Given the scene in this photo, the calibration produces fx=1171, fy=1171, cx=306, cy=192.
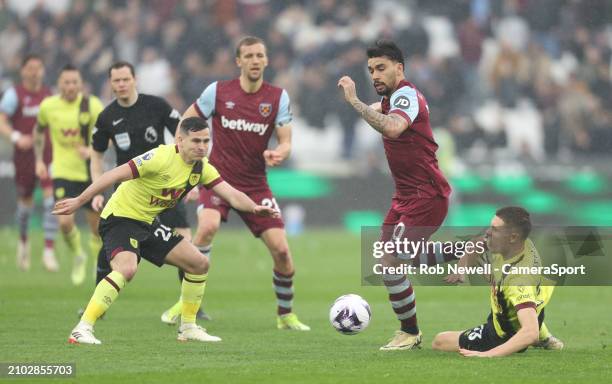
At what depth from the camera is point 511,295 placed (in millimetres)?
8383

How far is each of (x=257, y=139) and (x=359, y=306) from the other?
8.49ft

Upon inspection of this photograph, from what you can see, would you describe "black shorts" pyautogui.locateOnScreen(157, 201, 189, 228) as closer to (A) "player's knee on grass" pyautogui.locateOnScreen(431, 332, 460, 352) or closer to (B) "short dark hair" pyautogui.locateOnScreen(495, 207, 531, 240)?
(A) "player's knee on grass" pyautogui.locateOnScreen(431, 332, 460, 352)

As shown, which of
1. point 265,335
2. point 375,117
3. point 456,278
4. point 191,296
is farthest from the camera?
point 265,335

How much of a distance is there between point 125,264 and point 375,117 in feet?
7.71

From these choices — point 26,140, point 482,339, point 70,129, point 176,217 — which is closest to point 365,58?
point 26,140

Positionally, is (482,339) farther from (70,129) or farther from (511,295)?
(70,129)

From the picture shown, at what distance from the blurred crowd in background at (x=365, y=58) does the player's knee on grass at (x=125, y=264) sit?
14.9 m

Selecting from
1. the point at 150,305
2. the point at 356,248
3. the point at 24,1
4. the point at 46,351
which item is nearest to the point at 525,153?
the point at 356,248

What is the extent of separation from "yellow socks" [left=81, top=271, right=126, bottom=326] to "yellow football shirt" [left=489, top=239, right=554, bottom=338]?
2.94m

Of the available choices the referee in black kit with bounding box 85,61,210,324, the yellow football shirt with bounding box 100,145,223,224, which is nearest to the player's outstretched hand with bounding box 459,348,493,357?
the yellow football shirt with bounding box 100,145,223,224

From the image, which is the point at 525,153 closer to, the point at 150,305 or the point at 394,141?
the point at 150,305

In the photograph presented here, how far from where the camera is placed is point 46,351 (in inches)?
343

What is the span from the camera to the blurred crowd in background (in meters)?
24.7

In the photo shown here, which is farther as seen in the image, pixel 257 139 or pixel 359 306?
pixel 257 139
